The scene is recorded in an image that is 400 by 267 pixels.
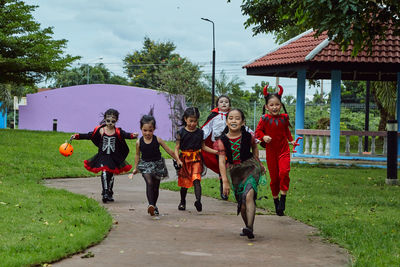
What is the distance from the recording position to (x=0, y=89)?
42719 mm

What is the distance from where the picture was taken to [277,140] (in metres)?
8.44

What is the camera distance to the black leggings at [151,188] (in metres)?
8.11

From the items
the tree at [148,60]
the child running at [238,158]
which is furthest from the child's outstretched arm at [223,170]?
the tree at [148,60]

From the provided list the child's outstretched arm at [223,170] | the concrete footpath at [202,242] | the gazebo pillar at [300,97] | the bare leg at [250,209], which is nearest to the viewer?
the concrete footpath at [202,242]

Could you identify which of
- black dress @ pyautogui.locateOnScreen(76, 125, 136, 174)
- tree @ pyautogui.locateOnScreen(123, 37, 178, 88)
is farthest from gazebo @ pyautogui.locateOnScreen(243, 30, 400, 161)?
tree @ pyautogui.locateOnScreen(123, 37, 178, 88)

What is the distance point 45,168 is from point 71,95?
2473cm

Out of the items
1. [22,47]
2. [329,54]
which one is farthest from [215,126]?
[22,47]

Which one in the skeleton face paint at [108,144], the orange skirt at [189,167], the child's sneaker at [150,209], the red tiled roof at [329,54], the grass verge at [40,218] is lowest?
the grass verge at [40,218]

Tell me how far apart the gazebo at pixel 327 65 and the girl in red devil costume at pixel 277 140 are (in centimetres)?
948

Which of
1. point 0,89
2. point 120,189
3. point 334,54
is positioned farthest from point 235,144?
point 0,89

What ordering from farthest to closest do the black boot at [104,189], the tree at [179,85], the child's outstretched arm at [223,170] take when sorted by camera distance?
the tree at [179,85] → the black boot at [104,189] → the child's outstretched arm at [223,170]

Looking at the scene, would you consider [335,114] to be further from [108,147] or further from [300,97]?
[108,147]

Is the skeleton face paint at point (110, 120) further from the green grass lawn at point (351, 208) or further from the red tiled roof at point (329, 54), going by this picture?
the red tiled roof at point (329, 54)

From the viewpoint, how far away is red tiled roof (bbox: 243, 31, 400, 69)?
18078 millimetres
